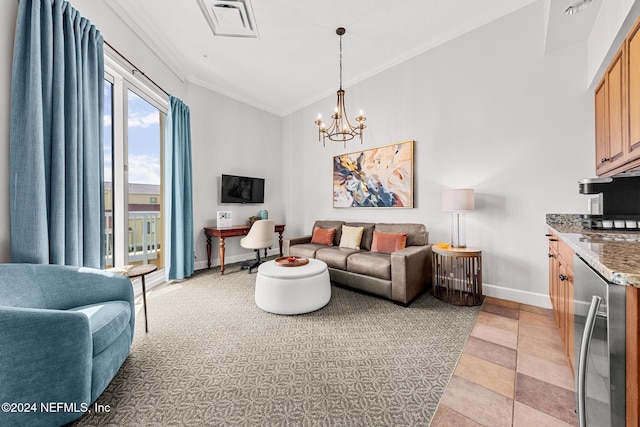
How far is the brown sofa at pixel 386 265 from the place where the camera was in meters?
2.58

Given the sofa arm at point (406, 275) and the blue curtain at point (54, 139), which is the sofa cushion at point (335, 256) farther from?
the blue curtain at point (54, 139)

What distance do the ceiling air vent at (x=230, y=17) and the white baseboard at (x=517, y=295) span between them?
4.13 meters

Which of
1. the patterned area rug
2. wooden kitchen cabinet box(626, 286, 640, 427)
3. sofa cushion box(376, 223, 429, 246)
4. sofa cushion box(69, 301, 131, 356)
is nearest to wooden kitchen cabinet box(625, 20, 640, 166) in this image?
wooden kitchen cabinet box(626, 286, 640, 427)

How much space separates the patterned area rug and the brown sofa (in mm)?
200

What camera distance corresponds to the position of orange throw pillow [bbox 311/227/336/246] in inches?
155

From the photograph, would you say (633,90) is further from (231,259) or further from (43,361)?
(231,259)

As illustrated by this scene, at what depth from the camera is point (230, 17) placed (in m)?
2.75

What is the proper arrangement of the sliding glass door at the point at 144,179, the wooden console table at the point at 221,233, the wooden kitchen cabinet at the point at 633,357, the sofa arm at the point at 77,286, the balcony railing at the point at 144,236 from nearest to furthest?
the wooden kitchen cabinet at the point at 633,357, the sofa arm at the point at 77,286, the sliding glass door at the point at 144,179, the balcony railing at the point at 144,236, the wooden console table at the point at 221,233

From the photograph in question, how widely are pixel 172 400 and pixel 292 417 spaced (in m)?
0.70

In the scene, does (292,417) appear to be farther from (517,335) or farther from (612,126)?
(612,126)

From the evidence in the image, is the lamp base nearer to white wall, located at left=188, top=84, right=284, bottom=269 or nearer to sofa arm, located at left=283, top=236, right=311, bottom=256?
sofa arm, located at left=283, top=236, right=311, bottom=256

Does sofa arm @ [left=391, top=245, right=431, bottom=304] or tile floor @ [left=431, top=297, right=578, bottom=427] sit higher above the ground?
sofa arm @ [left=391, top=245, right=431, bottom=304]

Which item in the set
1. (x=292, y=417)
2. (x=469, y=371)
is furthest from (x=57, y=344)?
(x=469, y=371)

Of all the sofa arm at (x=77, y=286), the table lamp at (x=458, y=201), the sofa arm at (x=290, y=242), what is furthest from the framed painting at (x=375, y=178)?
the sofa arm at (x=77, y=286)
